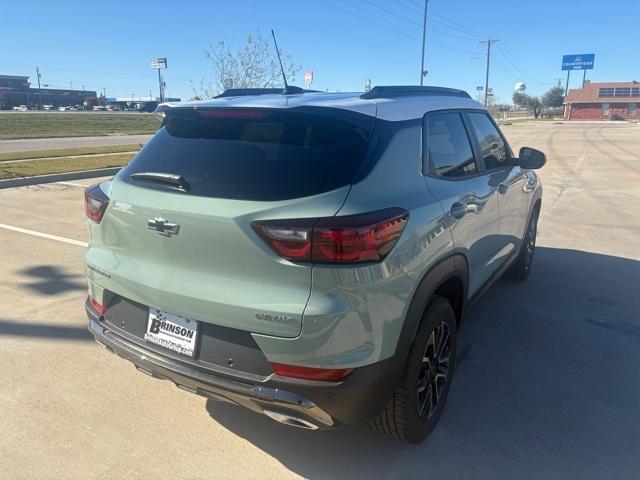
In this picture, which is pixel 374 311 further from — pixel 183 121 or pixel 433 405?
pixel 183 121

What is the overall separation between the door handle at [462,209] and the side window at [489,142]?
67 cm

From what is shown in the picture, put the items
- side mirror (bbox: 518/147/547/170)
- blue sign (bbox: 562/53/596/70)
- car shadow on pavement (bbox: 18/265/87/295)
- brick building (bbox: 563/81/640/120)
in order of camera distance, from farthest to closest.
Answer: blue sign (bbox: 562/53/596/70) → brick building (bbox: 563/81/640/120) → car shadow on pavement (bbox: 18/265/87/295) → side mirror (bbox: 518/147/547/170)

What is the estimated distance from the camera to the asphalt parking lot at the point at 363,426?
8.74 feet

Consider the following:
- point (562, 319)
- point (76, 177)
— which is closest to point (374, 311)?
point (562, 319)

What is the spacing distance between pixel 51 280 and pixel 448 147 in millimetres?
4116

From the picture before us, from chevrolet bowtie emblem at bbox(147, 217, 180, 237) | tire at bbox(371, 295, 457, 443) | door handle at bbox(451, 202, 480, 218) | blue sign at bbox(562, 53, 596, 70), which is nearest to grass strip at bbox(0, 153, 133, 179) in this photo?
chevrolet bowtie emblem at bbox(147, 217, 180, 237)

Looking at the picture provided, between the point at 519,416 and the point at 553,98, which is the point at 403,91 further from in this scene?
the point at 553,98

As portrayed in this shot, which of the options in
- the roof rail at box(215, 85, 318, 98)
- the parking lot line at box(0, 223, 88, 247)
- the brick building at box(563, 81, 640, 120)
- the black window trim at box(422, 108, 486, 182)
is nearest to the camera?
the black window trim at box(422, 108, 486, 182)

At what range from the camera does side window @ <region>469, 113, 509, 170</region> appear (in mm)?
3828

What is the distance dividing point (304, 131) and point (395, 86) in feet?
3.00

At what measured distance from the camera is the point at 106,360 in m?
3.66

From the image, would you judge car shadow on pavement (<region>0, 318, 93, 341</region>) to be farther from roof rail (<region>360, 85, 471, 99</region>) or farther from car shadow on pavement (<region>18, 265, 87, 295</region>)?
roof rail (<region>360, 85, 471, 99</region>)

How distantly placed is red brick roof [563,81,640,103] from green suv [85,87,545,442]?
10150 centimetres

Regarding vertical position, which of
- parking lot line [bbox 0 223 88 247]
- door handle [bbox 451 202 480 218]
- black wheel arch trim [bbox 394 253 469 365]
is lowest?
parking lot line [bbox 0 223 88 247]
